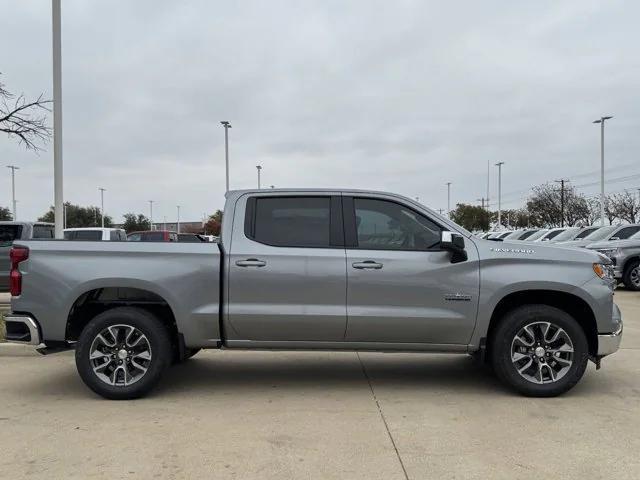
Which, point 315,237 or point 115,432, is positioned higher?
point 315,237

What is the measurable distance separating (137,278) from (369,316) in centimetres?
216

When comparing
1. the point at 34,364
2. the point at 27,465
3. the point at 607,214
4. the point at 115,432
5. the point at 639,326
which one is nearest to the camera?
the point at 27,465

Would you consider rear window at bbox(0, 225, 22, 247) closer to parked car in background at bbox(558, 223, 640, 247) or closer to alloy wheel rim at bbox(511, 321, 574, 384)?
alloy wheel rim at bbox(511, 321, 574, 384)

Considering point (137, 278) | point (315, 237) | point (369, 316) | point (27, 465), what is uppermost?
point (315, 237)

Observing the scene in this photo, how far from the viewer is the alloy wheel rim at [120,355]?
516cm

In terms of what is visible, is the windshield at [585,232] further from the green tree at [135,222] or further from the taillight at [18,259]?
the green tree at [135,222]

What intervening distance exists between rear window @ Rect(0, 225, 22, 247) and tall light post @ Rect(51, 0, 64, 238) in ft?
7.20

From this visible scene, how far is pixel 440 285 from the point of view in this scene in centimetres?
514

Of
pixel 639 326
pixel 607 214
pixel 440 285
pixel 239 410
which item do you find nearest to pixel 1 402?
pixel 239 410

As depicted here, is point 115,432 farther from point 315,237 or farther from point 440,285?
point 440,285

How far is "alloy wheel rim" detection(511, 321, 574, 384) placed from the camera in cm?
513

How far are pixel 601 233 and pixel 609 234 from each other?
19.7 inches

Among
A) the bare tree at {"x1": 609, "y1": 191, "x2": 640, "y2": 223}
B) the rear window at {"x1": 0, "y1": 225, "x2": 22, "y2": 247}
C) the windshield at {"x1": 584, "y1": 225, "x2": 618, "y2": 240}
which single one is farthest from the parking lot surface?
the bare tree at {"x1": 609, "y1": 191, "x2": 640, "y2": 223}

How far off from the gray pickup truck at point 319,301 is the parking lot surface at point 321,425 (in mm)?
442
